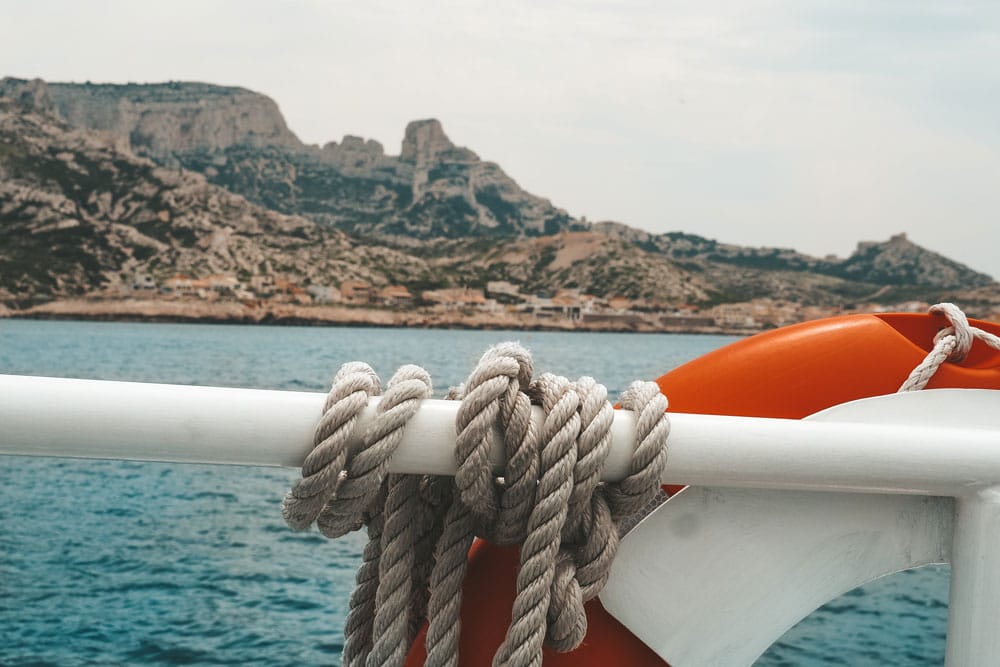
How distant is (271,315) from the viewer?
357ft

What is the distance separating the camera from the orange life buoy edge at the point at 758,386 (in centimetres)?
101

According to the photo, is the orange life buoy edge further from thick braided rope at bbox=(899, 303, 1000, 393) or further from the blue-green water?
the blue-green water

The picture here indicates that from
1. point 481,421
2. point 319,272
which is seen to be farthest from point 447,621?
point 319,272

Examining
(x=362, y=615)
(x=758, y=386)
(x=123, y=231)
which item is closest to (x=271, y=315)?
(x=123, y=231)

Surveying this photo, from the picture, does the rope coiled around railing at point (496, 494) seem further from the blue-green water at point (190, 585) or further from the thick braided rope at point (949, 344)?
the blue-green water at point (190, 585)

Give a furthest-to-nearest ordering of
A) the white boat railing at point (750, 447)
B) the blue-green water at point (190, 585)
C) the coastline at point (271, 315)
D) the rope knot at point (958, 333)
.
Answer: the coastline at point (271, 315), the blue-green water at point (190, 585), the rope knot at point (958, 333), the white boat railing at point (750, 447)

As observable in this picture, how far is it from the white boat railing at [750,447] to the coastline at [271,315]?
103322 millimetres

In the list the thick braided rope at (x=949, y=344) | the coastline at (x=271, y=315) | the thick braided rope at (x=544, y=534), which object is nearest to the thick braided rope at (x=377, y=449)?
the thick braided rope at (x=544, y=534)

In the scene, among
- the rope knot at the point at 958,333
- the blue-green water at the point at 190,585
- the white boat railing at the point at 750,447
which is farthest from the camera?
the blue-green water at the point at 190,585

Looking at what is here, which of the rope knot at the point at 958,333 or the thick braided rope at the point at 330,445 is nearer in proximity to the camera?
the thick braided rope at the point at 330,445

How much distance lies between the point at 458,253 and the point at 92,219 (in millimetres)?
49106

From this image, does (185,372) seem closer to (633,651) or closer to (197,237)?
(633,651)

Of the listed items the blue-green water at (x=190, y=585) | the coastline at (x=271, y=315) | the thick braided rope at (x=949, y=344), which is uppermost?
the thick braided rope at (x=949, y=344)

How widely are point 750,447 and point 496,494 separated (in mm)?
275
